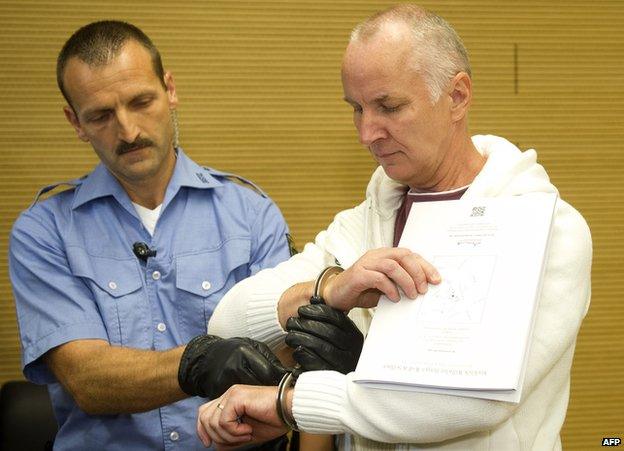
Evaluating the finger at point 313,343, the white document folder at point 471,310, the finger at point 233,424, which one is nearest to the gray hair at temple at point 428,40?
the white document folder at point 471,310

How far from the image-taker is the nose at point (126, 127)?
2.08 meters

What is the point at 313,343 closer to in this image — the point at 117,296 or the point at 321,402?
the point at 321,402

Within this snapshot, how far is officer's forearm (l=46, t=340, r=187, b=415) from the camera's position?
5.83 feet

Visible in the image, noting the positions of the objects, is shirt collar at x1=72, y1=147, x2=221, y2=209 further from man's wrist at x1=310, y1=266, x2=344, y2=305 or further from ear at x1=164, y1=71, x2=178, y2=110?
man's wrist at x1=310, y1=266, x2=344, y2=305

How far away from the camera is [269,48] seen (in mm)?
2857

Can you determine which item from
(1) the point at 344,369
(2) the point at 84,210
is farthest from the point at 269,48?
(1) the point at 344,369

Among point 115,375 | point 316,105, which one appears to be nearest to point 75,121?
point 115,375

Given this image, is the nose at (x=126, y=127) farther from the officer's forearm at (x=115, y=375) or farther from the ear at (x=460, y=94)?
the ear at (x=460, y=94)

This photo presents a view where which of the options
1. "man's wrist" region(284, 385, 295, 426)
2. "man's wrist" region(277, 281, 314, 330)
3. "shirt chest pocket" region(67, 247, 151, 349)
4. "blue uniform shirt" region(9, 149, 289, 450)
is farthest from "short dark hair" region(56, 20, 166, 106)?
"man's wrist" region(284, 385, 295, 426)

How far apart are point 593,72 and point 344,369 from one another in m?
2.08

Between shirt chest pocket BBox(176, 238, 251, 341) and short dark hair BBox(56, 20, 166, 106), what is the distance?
50cm

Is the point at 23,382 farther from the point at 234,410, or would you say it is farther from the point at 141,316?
the point at 234,410

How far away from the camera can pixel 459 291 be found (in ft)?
4.09

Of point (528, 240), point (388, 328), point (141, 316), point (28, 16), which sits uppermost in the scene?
point (28, 16)
